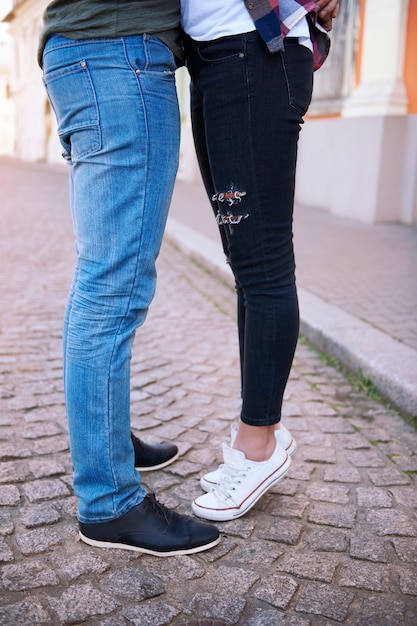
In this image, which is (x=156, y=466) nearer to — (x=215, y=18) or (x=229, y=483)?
(x=229, y=483)

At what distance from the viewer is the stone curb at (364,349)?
2895 millimetres

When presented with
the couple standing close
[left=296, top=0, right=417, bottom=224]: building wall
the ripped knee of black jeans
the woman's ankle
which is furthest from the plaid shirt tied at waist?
[left=296, top=0, right=417, bottom=224]: building wall

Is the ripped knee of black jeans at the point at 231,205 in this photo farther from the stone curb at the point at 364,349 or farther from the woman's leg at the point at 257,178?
the stone curb at the point at 364,349

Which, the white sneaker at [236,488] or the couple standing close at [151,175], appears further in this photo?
the white sneaker at [236,488]

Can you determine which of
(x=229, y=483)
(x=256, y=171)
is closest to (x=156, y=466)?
(x=229, y=483)

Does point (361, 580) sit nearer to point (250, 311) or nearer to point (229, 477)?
point (229, 477)

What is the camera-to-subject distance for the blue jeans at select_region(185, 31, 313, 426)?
5.47 feet

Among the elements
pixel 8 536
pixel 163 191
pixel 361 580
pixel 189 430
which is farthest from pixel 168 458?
pixel 163 191

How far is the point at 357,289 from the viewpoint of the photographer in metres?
4.61

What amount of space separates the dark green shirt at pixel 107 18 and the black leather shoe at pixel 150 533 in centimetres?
110

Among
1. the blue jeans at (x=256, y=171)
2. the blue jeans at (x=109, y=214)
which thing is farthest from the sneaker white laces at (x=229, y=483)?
the blue jeans at (x=109, y=214)

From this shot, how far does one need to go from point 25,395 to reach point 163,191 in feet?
5.18

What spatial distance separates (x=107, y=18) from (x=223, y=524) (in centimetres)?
130

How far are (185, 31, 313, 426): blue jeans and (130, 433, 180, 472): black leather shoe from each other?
0.46 m
